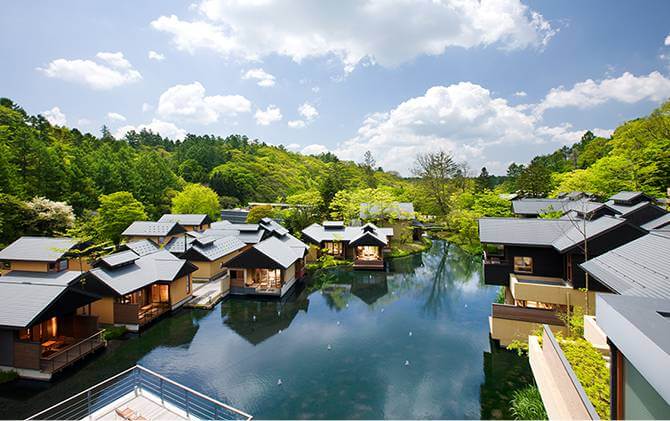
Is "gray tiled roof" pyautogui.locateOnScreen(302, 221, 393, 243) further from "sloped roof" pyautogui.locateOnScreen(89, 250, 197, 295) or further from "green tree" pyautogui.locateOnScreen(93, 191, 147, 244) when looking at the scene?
"green tree" pyautogui.locateOnScreen(93, 191, 147, 244)

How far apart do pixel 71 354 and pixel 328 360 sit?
944 centimetres

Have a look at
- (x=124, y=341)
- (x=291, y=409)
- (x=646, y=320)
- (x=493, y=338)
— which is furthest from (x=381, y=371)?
(x=124, y=341)

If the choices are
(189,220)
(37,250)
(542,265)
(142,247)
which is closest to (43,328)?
(37,250)

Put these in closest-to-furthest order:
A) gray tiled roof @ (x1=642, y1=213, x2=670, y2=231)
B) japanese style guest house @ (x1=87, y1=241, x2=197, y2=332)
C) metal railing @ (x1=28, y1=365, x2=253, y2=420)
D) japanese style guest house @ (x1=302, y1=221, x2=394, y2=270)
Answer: metal railing @ (x1=28, y1=365, x2=253, y2=420), gray tiled roof @ (x1=642, y1=213, x2=670, y2=231), japanese style guest house @ (x1=87, y1=241, x2=197, y2=332), japanese style guest house @ (x1=302, y1=221, x2=394, y2=270)

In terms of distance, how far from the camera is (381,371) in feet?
37.9

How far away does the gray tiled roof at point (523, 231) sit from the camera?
14.0 meters

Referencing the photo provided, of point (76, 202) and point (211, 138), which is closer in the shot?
point (76, 202)

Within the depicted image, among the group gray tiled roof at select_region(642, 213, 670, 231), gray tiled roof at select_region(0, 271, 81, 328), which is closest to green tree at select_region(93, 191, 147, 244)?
gray tiled roof at select_region(0, 271, 81, 328)

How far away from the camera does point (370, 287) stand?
22375 mm

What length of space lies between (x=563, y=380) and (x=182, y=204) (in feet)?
146

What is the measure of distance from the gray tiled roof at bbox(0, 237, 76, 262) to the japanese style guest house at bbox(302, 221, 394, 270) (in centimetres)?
1752

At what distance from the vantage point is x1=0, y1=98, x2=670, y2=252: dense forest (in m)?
25.2

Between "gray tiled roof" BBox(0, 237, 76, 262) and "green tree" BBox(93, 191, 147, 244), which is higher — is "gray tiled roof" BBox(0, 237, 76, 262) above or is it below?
below

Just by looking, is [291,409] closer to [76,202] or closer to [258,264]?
[258,264]
